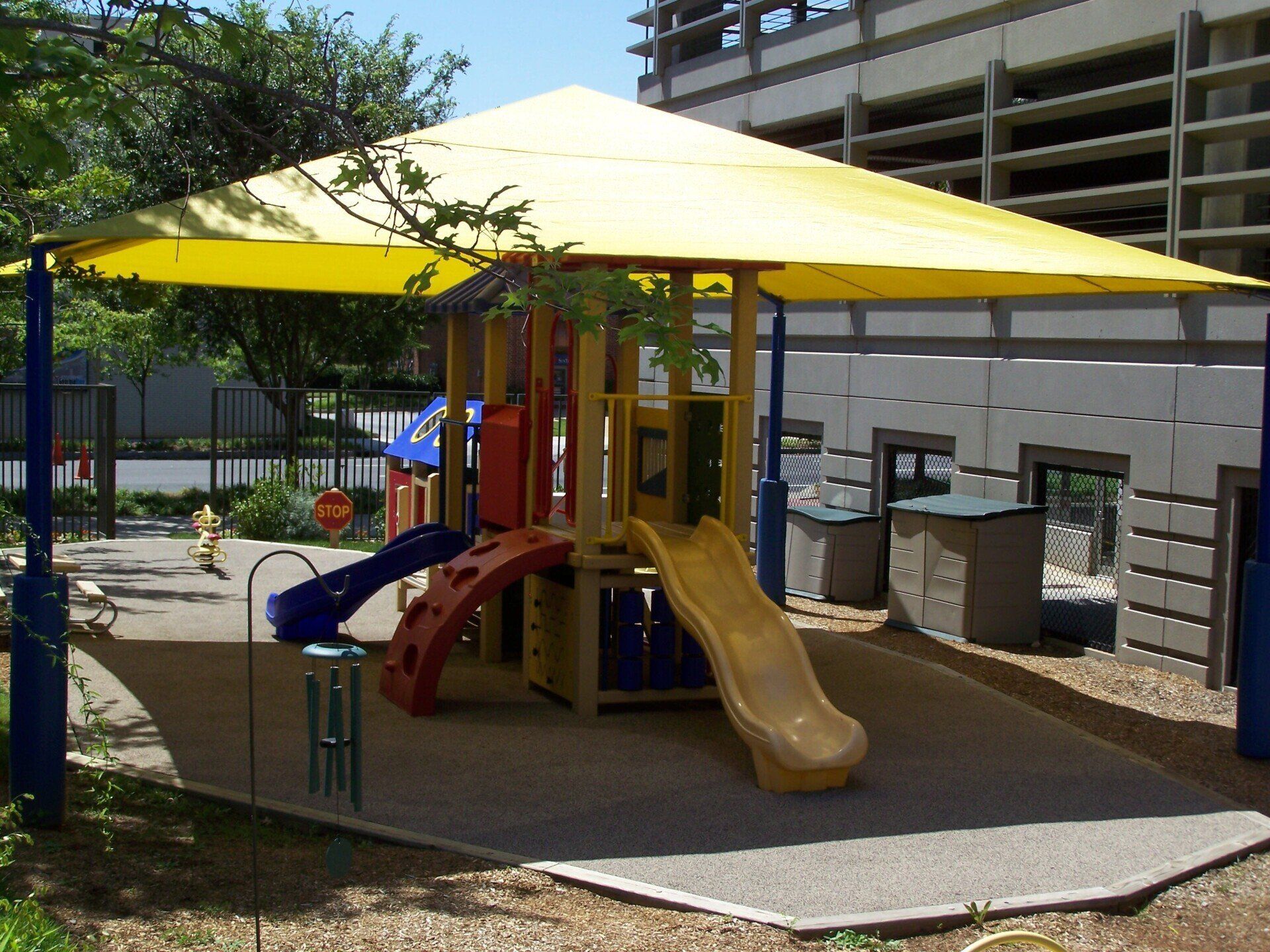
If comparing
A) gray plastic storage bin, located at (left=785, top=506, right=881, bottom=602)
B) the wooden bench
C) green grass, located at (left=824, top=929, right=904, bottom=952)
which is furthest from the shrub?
green grass, located at (left=824, top=929, right=904, bottom=952)

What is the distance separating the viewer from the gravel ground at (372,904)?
551cm

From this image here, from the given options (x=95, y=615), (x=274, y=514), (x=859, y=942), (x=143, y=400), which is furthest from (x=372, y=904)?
(x=143, y=400)

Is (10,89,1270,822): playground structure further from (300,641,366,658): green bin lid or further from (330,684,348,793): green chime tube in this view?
(330,684,348,793): green chime tube

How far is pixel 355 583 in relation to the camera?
11797 mm

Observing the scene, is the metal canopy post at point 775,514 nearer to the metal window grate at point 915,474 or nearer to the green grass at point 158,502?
the metal window grate at point 915,474

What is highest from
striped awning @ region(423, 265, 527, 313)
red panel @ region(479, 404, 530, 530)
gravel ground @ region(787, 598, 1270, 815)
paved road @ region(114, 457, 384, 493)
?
striped awning @ region(423, 265, 527, 313)

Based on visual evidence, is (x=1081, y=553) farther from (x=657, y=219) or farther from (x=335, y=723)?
(x=335, y=723)

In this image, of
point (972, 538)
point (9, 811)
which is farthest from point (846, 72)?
point (9, 811)

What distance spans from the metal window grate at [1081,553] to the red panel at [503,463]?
19.6 ft

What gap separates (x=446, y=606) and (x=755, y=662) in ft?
8.04

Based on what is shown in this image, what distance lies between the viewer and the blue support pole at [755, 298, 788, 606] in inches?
548

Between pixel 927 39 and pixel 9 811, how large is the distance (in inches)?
534

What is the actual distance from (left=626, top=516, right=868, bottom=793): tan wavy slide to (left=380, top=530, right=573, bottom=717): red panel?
0.79 metres

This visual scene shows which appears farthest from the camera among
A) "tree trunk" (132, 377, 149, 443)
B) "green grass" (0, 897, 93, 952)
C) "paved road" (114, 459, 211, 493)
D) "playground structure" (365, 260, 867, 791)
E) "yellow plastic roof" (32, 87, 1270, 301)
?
"tree trunk" (132, 377, 149, 443)
